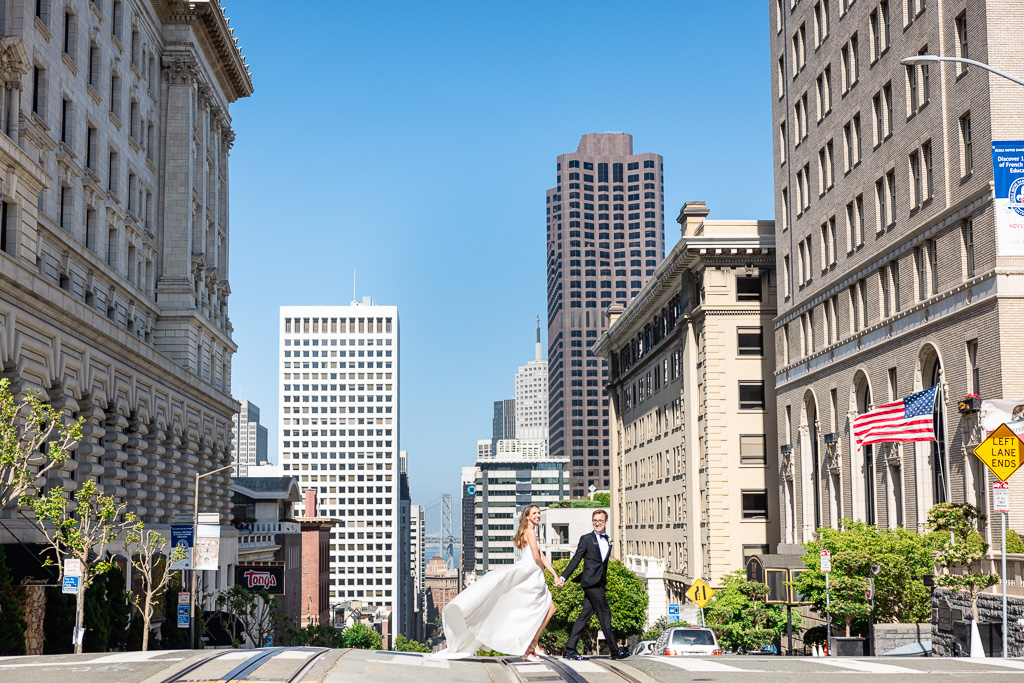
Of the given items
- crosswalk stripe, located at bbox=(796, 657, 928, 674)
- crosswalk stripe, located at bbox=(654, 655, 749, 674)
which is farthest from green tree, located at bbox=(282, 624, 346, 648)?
crosswalk stripe, located at bbox=(796, 657, 928, 674)

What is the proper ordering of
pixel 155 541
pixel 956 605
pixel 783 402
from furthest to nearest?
1. pixel 783 402
2. pixel 155 541
3. pixel 956 605

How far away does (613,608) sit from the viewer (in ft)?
240

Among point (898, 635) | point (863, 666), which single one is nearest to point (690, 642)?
point (898, 635)

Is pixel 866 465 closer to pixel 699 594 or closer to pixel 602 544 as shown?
pixel 699 594

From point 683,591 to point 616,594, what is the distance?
5837 mm

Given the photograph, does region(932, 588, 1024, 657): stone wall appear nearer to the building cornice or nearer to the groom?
the groom

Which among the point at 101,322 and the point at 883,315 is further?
the point at 883,315

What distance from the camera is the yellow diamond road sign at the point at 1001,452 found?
26.0m

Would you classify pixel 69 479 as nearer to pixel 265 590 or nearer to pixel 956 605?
pixel 956 605

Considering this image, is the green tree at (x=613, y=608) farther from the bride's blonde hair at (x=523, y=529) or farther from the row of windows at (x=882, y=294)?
the bride's blonde hair at (x=523, y=529)

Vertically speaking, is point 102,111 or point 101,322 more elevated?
point 102,111

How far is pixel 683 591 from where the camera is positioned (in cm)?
7762

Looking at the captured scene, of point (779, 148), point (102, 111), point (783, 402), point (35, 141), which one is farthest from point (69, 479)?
point (779, 148)

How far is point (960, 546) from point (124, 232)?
4314 centimetres
